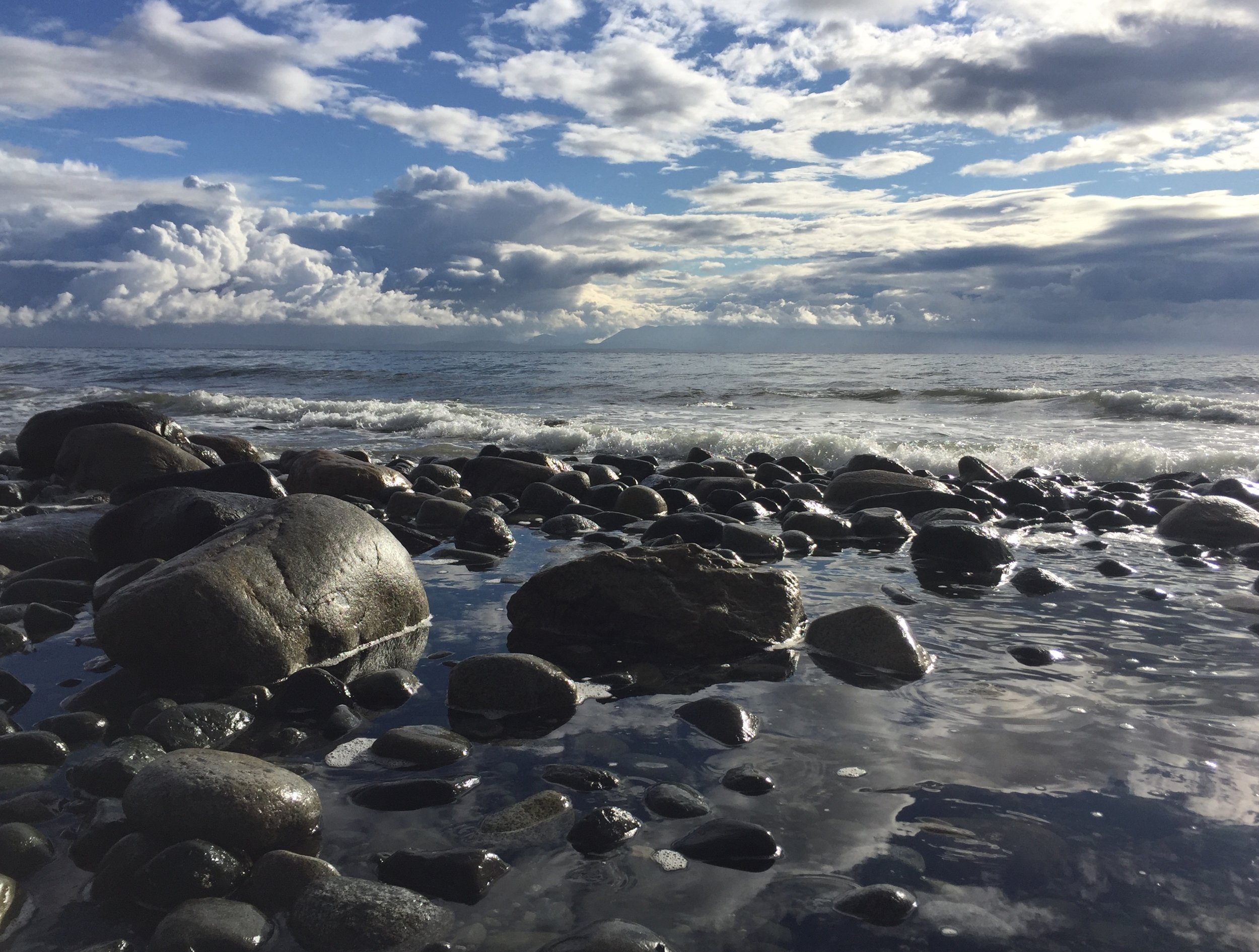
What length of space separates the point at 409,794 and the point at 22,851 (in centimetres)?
112

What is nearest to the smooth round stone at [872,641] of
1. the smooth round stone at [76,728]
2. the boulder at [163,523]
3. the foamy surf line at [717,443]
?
the smooth round stone at [76,728]

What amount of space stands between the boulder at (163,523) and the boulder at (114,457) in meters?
3.98

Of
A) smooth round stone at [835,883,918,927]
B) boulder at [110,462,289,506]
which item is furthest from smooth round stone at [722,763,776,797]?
boulder at [110,462,289,506]

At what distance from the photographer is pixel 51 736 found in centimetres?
322

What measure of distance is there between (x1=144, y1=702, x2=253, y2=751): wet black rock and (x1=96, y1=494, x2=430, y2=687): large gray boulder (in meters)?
0.39

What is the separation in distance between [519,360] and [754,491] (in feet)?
144

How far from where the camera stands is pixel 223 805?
256 centimetres

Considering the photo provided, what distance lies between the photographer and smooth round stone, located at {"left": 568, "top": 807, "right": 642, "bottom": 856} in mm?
2625

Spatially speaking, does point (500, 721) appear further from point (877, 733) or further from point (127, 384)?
point (127, 384)

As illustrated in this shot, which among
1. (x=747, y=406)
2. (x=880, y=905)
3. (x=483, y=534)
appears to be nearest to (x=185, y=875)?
(x=880, y=905)

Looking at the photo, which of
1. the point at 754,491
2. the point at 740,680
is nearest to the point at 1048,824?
the point at 740,680

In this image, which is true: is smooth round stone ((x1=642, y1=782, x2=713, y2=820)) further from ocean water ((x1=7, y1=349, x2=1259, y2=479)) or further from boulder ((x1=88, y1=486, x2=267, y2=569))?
ocean water ((x1=7, y1=349, x2=1259, y2=479))

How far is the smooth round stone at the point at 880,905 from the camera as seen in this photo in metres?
2.29

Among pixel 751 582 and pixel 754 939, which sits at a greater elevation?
pixel 751 582
